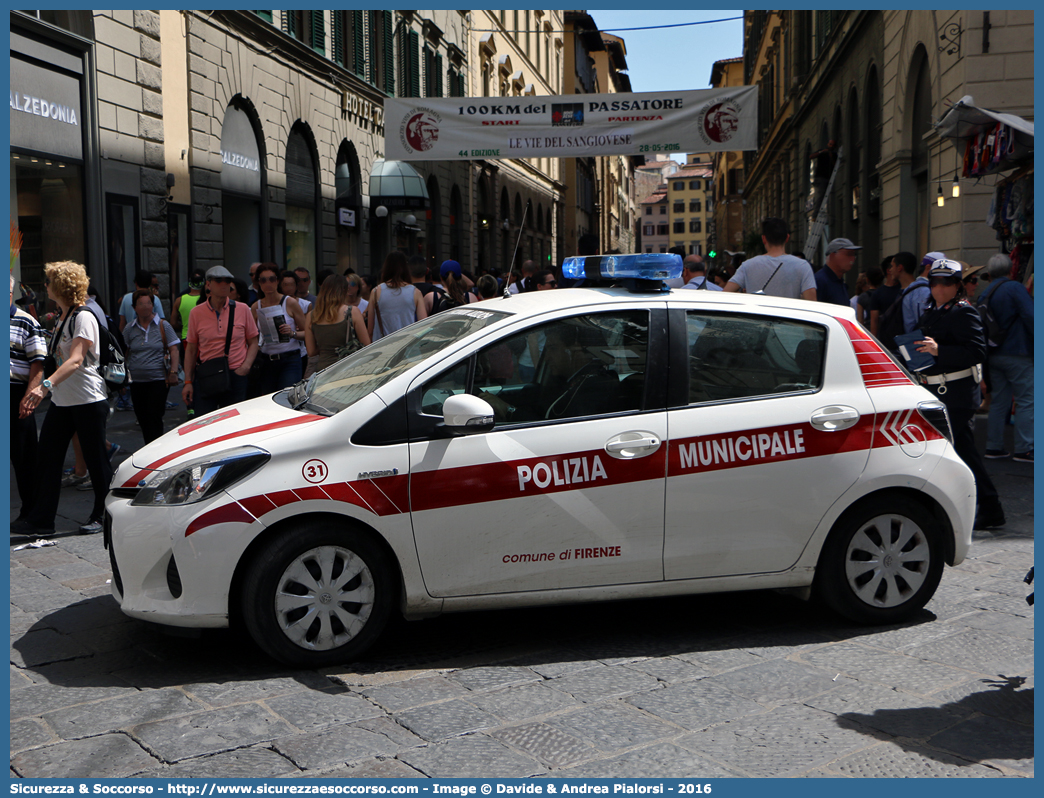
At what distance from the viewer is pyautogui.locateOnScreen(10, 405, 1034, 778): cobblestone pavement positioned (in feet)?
11.4

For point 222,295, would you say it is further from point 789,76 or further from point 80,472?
point 789,76

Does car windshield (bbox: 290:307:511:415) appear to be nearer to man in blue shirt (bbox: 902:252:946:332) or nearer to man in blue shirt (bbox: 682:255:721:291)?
man in blue shirt (bbox: 902:252:946:332)

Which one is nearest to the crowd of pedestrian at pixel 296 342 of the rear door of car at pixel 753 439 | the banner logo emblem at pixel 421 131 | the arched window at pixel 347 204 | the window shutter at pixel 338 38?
the rear door of car at pixel 753 439

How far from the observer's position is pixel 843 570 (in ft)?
15.6

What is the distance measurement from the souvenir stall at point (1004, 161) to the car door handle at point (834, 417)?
663 cm

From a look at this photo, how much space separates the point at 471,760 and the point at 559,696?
643mm

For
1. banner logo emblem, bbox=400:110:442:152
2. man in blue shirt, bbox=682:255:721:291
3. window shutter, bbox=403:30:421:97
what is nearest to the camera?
man in blue shirt, bbox=682:255:721:291

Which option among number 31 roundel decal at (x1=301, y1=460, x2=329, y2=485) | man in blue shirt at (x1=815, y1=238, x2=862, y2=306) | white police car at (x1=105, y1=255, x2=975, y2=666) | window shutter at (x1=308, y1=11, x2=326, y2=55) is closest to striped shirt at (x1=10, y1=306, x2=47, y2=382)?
white police car at (x1=105, y1=255, x2=975, y2=666)

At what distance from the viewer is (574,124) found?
15.0 meters

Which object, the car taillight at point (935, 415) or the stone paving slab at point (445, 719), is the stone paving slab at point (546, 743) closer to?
the stone paving slab at point (445, 719)

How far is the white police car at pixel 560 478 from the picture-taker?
4223 mm

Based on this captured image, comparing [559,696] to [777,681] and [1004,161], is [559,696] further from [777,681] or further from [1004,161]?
[1004,161]

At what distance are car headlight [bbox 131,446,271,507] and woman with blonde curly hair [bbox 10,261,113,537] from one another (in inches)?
108

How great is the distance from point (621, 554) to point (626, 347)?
0.91m
